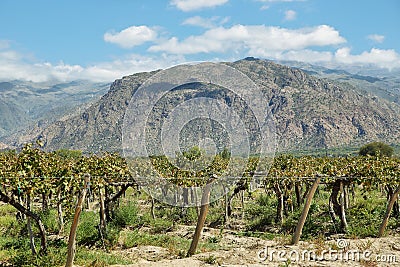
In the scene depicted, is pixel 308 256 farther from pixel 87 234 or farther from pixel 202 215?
pixel 87 234

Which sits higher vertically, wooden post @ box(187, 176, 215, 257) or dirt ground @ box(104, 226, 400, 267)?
wooden post @ box(187, 176, 215, 257)

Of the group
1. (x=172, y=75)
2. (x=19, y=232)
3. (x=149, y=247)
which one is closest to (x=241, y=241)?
(x=149, y=247)

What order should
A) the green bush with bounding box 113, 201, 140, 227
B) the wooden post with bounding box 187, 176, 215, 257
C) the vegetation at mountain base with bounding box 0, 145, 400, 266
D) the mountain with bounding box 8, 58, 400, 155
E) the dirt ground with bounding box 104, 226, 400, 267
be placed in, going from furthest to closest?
the mountain with bounding box 8, 58, 400, 155 → the green bush with bounding box 113, 201, 140, 227 → the vegetation at mountain base with bounding box 0, 145, 400, 266 → the wooden post with bounding box 187, 176, 215, 257 → the dirt ground with bounding box 104, 226, 400, 267

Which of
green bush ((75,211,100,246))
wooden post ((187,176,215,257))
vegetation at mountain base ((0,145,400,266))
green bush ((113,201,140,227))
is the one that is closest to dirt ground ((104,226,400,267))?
wooden post ((187,176,215,257))

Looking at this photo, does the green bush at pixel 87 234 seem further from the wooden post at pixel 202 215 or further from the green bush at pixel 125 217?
the wooden post at pixel 202 215

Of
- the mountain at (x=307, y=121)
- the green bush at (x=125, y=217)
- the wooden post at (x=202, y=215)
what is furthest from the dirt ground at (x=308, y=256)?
the mountain at (x=307, y=121)

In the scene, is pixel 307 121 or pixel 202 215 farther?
pixel 307 121

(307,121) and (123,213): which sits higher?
(123,213)

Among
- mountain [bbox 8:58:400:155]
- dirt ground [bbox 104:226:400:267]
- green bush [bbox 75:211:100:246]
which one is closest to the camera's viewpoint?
dirt ground [bbox 104:226:400:267]

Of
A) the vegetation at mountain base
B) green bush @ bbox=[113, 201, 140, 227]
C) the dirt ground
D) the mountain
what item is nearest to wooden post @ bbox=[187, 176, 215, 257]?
the dirt ground

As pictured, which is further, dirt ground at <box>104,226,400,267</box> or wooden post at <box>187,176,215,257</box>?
wooden post at <box>187,176,215,257</box>

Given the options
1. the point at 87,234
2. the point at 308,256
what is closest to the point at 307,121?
the point at 87,234

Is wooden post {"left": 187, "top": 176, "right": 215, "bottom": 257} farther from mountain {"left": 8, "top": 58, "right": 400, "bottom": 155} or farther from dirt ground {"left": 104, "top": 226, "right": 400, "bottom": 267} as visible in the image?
mountain {"left": 8, "top": 58, "right": 400, "bottom": 155}

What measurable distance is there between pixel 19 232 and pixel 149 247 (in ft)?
20.5
